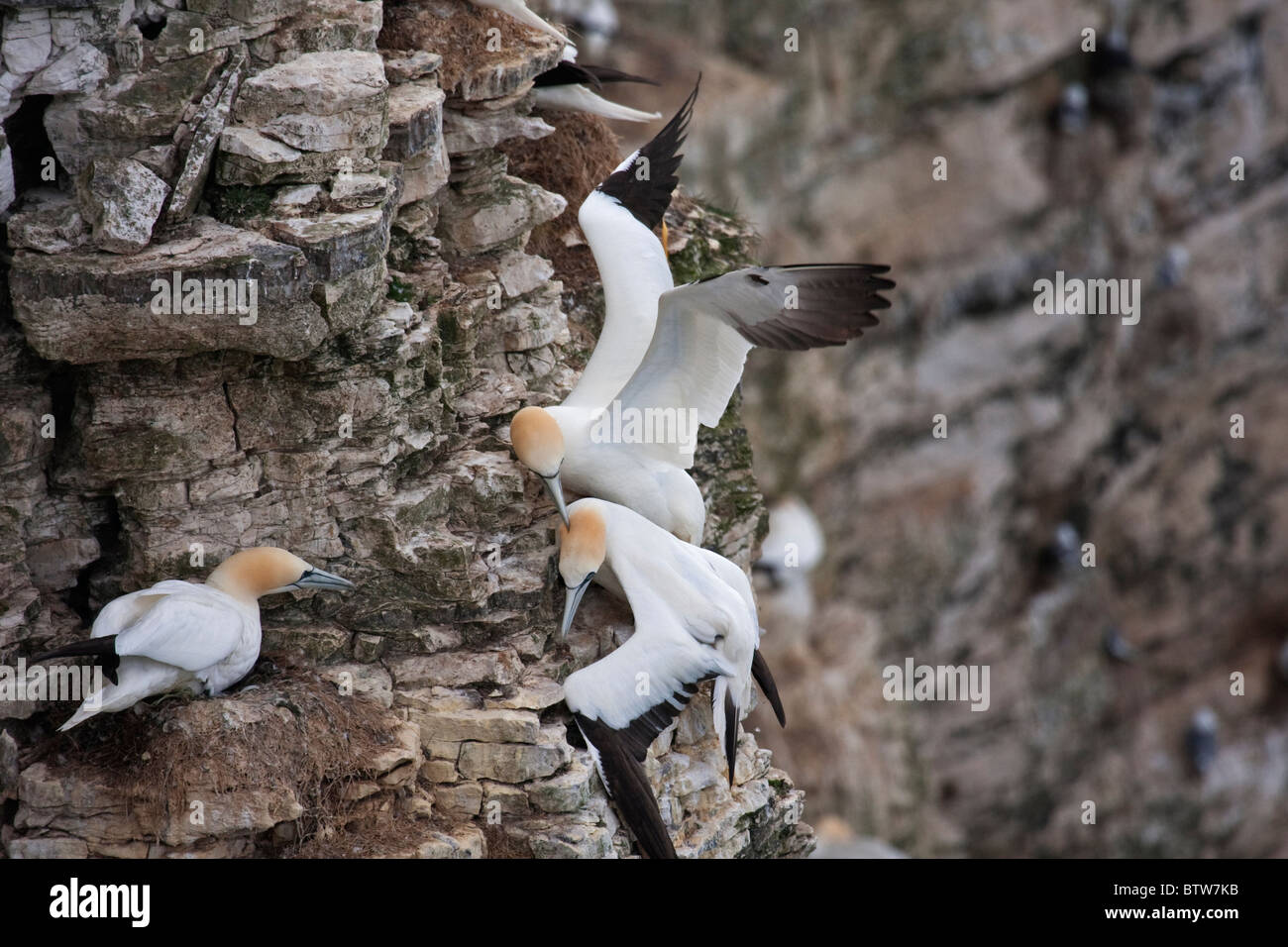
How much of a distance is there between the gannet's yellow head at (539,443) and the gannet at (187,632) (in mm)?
1198

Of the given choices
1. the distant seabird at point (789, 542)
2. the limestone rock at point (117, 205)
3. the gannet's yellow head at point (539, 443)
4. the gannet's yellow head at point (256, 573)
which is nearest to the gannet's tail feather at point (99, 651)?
the gannet's yellow head at point (256, 573)

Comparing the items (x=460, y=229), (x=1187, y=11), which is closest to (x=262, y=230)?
(x=460, y=229)

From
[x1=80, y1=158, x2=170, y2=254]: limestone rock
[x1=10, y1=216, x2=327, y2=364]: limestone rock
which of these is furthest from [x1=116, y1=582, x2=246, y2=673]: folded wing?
[x1=80, y1=158, x2=170, y2=254]: limestone rock

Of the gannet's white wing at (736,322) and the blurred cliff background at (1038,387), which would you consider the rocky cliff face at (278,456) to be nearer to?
the gannet's white wing at (736,322)

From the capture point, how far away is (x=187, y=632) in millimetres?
6953

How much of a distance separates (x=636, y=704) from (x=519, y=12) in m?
4.31

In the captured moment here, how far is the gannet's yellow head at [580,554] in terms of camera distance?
7949 millimetres

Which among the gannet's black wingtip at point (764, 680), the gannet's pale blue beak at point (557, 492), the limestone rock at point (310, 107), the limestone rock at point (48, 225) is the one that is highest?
the limestone rock at point (310, 107)

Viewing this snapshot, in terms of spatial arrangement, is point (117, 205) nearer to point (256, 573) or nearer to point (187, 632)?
point (256, 573)

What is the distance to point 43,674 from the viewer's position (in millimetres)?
7242

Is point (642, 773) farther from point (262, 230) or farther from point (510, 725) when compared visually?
point (262, 230)

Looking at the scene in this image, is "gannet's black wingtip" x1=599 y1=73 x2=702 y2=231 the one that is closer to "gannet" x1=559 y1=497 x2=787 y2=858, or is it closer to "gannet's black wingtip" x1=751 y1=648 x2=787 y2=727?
"gannet" x1=559 y1=497 x2=787 y2=858

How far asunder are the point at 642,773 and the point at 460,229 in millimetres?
3374

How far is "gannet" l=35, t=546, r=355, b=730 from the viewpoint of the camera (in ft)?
22.6
